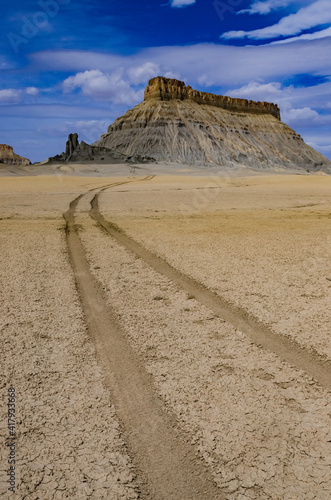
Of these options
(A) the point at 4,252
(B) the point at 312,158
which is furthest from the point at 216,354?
(B) the point at 312,158

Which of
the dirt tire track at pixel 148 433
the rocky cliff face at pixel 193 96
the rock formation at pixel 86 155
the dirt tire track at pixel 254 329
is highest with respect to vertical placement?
the rocky cliff face at pixel 193 96

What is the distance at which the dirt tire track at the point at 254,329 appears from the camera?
11.9 ft

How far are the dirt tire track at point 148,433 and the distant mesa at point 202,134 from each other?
333 ft

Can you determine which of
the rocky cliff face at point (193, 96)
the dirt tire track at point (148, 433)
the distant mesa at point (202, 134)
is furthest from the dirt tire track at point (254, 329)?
the rocky cliff face at point (193, 96)

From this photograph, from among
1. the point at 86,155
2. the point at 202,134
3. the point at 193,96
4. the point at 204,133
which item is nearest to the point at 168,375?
the point at 86,155

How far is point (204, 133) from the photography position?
130 m

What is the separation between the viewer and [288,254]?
8.16 m

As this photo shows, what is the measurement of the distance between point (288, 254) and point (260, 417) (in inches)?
223

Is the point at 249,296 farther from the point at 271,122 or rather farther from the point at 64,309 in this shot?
the point at 271,122

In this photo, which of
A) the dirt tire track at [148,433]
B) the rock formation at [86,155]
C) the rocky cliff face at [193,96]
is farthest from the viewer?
the rocky cliff face at [193,96]

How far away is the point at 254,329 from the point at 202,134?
13104 centimetres

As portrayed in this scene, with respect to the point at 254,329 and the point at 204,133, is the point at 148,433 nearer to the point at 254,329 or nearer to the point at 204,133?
the point at 254,329

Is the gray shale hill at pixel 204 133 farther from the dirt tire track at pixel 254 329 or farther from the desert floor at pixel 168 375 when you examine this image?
the desert floor at pixel 168 375

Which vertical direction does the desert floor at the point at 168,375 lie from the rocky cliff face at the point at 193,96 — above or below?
below
